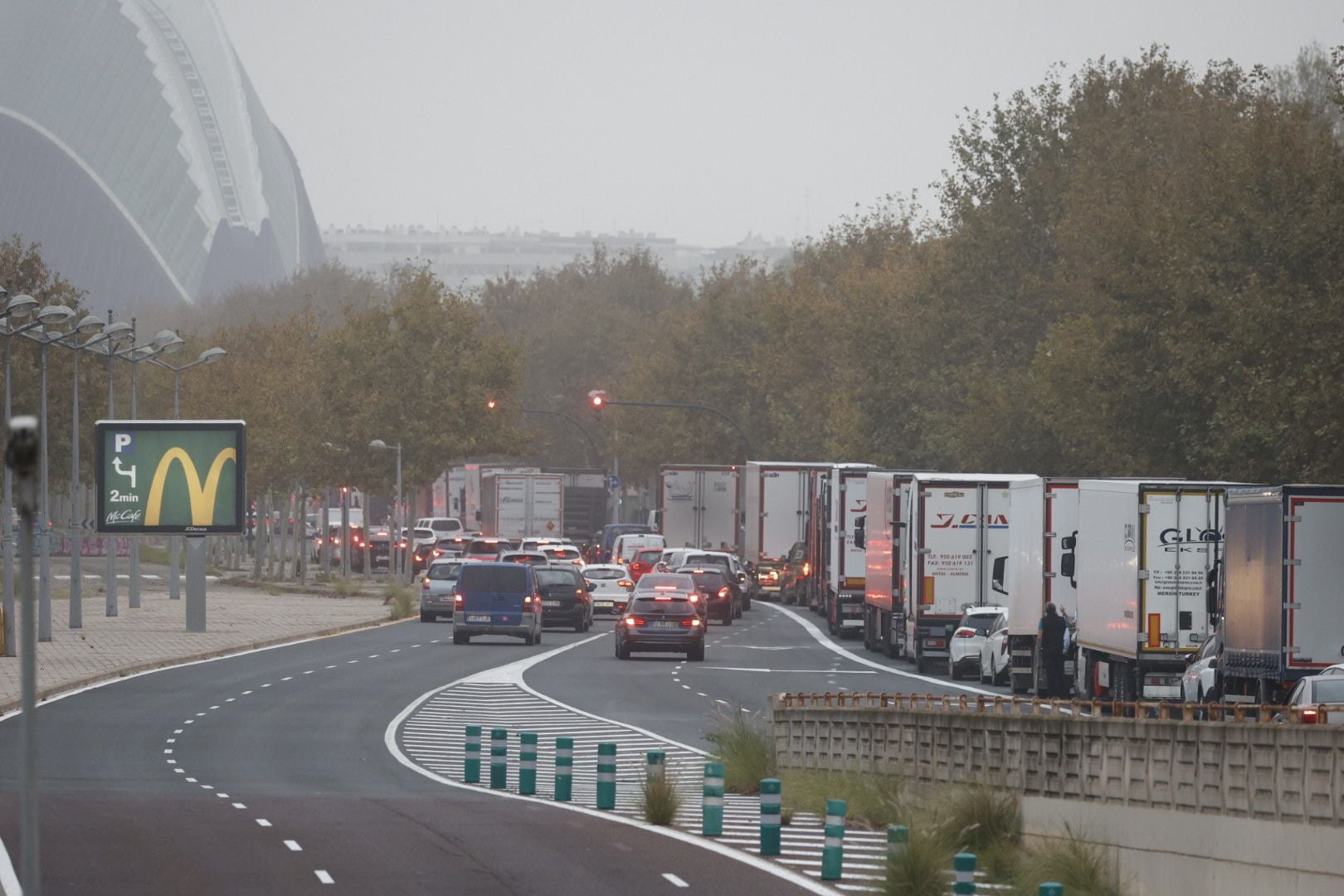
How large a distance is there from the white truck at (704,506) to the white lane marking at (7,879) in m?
60.7

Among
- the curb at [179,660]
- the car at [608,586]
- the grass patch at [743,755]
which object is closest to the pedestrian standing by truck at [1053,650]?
the grass patch at [743,755]

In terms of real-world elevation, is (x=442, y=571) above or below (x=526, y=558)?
below

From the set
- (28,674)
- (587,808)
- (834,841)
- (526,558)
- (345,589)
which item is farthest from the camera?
(345,589)

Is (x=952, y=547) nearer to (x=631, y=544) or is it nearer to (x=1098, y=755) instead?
(x=1098, y=755)

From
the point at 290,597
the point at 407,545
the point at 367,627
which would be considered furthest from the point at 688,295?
the point at 367,627

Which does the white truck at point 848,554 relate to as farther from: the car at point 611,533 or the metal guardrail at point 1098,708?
the car at point 611,533

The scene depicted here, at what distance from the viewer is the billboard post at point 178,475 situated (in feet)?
173

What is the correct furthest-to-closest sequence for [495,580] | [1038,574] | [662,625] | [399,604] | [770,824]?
[399,604]
[495,580]
[662,625]
[1038,574]
[770,824]

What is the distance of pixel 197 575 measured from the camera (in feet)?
170

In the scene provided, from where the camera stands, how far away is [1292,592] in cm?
2617

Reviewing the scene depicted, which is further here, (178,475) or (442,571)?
(442,571)

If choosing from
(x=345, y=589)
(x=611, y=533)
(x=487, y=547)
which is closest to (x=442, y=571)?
(x=487, y=547)

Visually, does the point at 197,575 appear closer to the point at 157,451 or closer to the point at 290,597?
the point at 157,451

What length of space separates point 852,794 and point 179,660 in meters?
23.5
